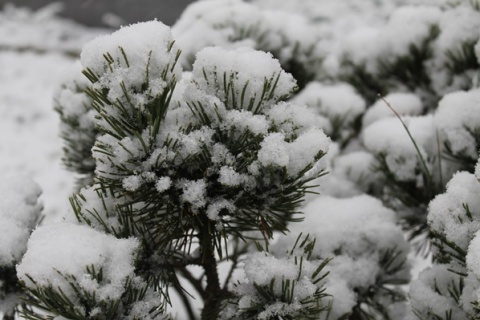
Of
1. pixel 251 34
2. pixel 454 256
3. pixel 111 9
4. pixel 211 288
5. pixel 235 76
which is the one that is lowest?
pixel 211 288

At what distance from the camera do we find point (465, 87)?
5.57ft

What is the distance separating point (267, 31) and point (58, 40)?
662 centimetres

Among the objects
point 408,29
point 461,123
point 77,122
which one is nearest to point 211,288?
point 77,122

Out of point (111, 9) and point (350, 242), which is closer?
point (350, 242)

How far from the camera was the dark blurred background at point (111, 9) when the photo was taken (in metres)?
7.64

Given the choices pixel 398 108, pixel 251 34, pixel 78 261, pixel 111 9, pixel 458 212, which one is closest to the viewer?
pixel 78 261

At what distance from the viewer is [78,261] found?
79cm

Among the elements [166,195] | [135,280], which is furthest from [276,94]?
[135,280]

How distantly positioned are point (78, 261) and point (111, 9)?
26.3 ft

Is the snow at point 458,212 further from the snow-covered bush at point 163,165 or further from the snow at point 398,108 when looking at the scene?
the snow at point 398,108

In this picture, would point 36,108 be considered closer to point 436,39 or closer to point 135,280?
point 436,39

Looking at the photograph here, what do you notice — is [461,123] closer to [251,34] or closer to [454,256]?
[454,256]

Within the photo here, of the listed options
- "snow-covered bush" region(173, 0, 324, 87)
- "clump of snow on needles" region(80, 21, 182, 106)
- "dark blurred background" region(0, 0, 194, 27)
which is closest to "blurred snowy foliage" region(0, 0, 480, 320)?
"clump of snow on needles" region(80, 21, 182, 106)

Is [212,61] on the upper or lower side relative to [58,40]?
lower
